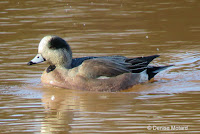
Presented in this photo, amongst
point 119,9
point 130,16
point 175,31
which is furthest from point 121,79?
point 119,9

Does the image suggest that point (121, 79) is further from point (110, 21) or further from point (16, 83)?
point (110, 21)

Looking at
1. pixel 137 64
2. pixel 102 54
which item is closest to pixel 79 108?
pixel 137 64

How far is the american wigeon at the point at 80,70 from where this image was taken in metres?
9.23

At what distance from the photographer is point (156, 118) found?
7.23 metres

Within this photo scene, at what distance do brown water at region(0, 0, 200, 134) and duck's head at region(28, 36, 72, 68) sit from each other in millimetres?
511

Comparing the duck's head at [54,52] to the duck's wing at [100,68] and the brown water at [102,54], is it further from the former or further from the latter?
the brown water at [102,54]

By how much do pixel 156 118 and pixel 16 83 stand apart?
3.47 meters

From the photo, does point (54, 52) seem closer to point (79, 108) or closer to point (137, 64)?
point (137, 64)

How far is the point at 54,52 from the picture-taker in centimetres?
948

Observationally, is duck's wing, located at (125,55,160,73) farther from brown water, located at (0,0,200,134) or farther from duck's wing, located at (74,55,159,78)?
brown water, located at (0,0,200,134)

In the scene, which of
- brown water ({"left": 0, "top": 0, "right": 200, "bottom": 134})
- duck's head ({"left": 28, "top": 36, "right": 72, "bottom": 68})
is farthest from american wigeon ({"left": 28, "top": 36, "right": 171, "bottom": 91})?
brown water ({"left": 0, "top": 0, "right": 200, "bottom": 134})

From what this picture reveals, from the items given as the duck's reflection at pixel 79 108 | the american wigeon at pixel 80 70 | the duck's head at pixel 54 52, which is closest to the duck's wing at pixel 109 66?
the american wigeon at pixel 80 70

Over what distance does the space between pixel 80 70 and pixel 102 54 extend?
234 centimetres

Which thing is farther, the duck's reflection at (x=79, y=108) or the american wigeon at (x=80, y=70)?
the american wigeon at (x=80, y=70)
